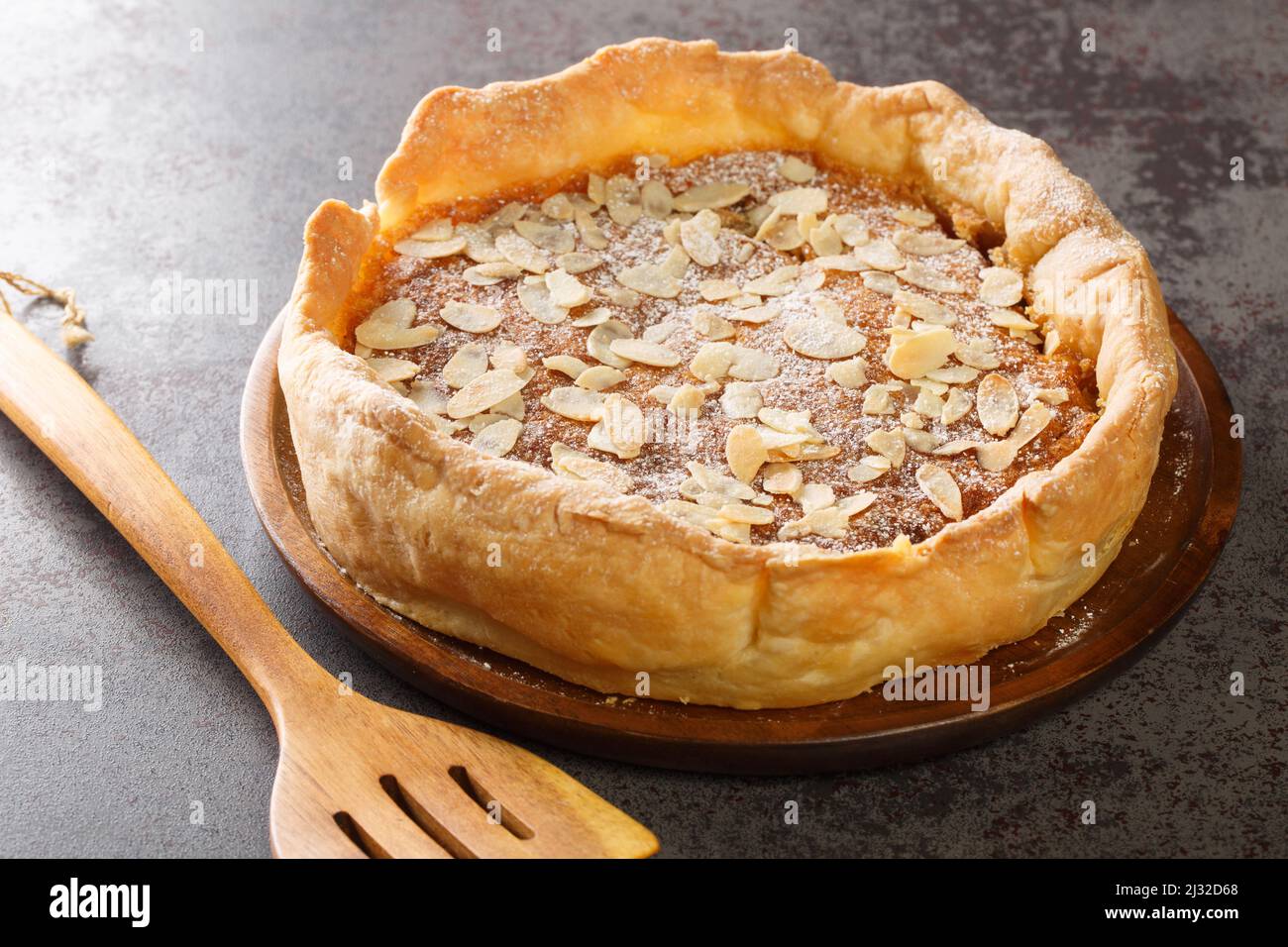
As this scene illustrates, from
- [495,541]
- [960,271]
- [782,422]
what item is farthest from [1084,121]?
[495,541]

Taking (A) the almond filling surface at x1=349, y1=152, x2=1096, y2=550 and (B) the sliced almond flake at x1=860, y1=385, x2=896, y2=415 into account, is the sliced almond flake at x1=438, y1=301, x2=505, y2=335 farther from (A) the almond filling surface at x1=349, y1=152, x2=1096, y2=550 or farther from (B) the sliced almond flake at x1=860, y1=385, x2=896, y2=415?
(B) the sliced almond flake at x1=860, y1=385, x2=896, y2=415

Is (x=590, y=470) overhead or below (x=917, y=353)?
below

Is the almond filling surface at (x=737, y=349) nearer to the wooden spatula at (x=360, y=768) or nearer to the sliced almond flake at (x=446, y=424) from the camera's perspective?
the sliced almond flake at (x=446, y=424)

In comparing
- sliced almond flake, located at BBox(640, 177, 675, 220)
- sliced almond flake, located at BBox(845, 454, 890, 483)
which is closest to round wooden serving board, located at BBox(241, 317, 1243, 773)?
sliced almond flake, located at BBox(845, 454, 890, 483)

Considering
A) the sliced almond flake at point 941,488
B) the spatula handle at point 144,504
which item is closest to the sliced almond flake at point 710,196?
the sliced almond flake at point 941,488

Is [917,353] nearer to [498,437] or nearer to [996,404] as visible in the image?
[996,404]

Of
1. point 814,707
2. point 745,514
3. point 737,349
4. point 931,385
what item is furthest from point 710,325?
point 814,707

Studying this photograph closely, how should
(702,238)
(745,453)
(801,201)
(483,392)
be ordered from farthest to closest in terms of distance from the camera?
(801,201)
(702,238)
(483,392)
(745,453)

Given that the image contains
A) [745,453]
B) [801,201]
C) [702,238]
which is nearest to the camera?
[745,453]
